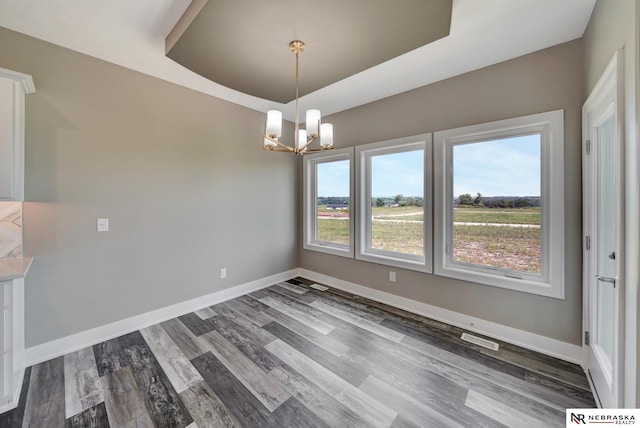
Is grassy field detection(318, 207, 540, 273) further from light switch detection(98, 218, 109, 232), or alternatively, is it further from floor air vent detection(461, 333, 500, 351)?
light switch detection(98, 218, 109, 232)

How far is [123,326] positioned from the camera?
247cm

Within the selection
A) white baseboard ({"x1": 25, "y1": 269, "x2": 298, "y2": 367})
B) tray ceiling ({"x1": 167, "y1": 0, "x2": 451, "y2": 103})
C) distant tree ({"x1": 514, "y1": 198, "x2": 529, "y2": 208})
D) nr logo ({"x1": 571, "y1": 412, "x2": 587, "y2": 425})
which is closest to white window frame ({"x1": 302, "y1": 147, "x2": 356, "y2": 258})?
white baseboard ({"x1": 25, "y1": 269, "x2": 298, "y2": 367})

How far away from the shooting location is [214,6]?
1.51 meters

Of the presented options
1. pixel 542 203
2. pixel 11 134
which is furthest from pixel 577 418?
pixel 11 134

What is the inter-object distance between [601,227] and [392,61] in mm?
2157

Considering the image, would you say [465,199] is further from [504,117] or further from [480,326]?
[480,326]

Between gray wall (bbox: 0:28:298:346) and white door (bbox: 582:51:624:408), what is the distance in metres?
3.50

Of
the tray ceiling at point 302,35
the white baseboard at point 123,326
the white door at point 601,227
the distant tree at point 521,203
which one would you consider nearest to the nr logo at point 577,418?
the white door at point 601,227

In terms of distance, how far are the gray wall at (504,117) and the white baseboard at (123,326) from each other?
2.05 m

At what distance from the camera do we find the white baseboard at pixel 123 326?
2064mm

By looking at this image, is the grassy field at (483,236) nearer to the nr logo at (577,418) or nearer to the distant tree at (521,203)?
the distant tree at (521,203)

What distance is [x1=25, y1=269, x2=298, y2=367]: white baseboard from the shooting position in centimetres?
206

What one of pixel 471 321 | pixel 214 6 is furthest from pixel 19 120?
pixel 471 321

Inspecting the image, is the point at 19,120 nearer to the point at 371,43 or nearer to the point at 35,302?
the point at 35,302
